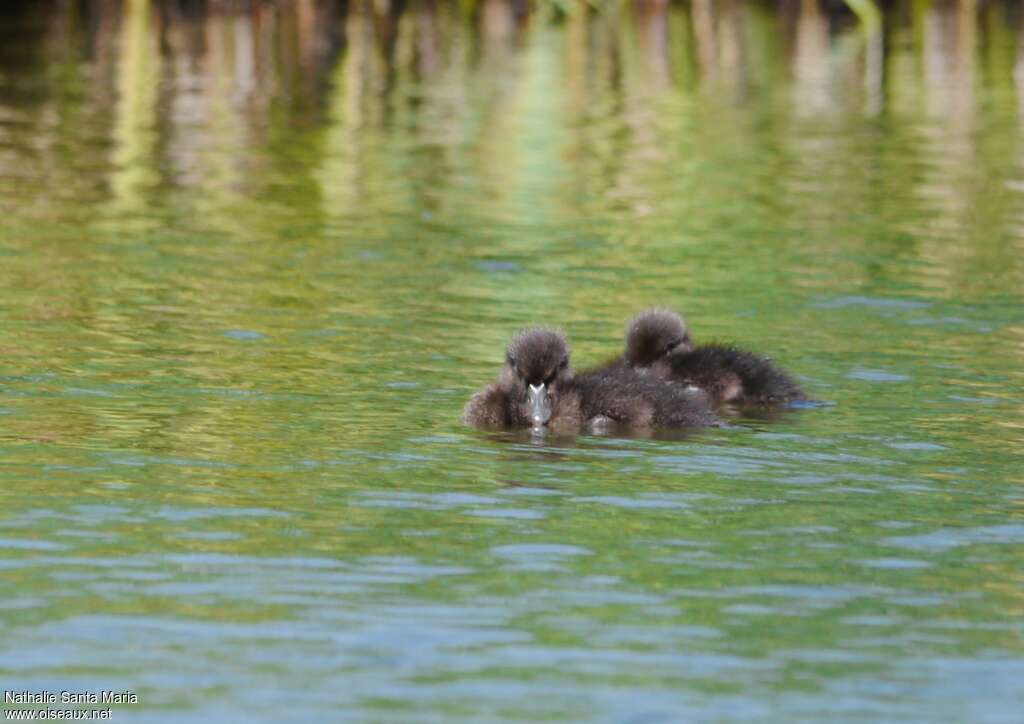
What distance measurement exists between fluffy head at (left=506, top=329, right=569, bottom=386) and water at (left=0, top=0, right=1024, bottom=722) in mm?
345

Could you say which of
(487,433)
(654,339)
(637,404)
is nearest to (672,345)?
(654,339)

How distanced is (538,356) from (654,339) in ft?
4.19

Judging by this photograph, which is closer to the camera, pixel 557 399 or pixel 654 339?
pixel 557 399

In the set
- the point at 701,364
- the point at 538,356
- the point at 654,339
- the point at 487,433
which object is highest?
the point at 538,356

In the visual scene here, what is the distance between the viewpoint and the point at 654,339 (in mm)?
10953

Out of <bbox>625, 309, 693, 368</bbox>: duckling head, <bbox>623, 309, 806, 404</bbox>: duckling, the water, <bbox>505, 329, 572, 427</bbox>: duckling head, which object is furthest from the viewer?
<bbox>625, 309, 693, 368</bbox>: duckling head

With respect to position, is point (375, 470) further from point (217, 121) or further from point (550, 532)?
point (217, 121)

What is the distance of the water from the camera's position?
21.3 ft

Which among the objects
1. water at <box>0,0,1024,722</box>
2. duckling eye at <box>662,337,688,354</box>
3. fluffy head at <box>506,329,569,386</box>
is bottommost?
water at <box>0,0,1024,722</box>

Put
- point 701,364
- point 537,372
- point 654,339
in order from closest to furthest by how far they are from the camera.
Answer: point 537,372 → point 701,364 → point 654,339

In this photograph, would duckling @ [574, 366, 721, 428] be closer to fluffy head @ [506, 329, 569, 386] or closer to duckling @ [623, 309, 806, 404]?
fluffy head @ [506, 329, 569, 386]

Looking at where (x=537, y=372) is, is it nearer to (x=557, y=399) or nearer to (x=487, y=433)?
(x=557, y=399)

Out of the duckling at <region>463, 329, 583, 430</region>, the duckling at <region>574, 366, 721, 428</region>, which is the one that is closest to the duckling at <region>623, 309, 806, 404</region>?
the duckling at <region>574, 366, 721, 428</region>

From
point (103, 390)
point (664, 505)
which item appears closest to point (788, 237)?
point (103, 390)
